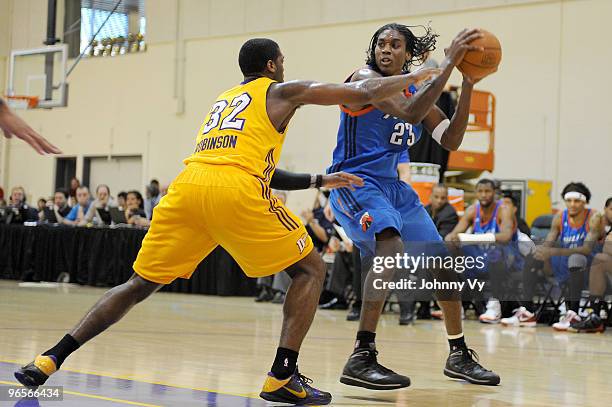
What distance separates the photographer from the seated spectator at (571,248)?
31.2 feet

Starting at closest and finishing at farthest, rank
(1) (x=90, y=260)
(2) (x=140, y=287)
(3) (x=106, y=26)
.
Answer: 1. (2) (x=140, y=287)
2. (1) (x=90, y=260)
3. (3) (x=106, y=26)

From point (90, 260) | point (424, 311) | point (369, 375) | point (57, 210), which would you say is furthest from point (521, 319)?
point (57, 210)

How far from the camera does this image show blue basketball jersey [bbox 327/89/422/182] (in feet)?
16.6

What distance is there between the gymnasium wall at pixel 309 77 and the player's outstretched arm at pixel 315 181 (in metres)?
10.9

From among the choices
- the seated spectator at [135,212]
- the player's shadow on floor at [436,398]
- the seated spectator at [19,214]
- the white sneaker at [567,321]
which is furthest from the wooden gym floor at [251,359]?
the seated spectator at [19,214]

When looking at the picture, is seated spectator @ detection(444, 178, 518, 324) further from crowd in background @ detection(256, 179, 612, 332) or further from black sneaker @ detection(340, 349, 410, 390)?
black sneaker @ detection(340, 349, 410, 390)

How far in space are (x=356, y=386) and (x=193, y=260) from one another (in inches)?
45.3

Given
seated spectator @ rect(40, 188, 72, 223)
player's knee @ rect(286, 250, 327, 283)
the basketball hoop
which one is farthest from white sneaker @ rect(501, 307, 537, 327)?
the basketball hoop

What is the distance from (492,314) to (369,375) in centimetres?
555

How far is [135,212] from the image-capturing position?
14.3m

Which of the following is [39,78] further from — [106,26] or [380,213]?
[380,213]

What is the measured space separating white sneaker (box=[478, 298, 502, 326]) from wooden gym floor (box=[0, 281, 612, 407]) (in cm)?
Answer: 21

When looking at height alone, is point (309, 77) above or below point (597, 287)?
above

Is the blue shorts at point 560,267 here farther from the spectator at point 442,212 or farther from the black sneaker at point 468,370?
the black sneaker at point 468,370
